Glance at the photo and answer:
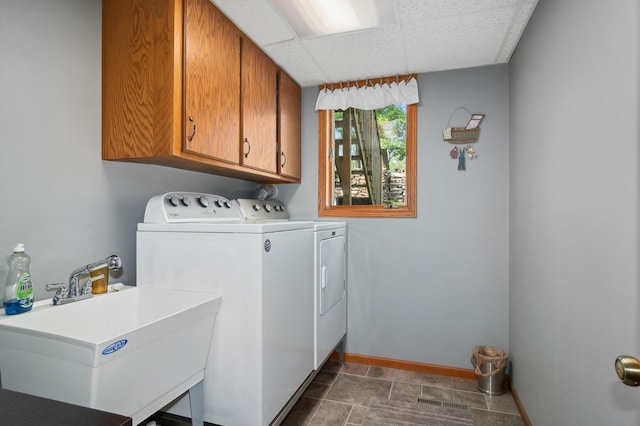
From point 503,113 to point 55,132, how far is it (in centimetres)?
273

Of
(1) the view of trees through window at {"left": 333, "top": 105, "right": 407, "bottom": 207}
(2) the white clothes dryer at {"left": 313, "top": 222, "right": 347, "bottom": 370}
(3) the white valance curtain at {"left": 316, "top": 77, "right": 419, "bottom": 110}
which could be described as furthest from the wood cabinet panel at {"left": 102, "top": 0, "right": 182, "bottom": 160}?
(1) the view of trees through window at {"left": 333, "top": 105, "right": 407, "bottom": 207}

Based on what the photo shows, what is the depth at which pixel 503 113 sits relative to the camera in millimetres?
2463

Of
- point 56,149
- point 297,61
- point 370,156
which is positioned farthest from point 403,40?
point 56,149

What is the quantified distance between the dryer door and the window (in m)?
0.42

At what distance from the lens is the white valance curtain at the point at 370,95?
262 cm

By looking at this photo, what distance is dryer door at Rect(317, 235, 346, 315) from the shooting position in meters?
2.20

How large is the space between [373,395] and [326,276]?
2.90 ft

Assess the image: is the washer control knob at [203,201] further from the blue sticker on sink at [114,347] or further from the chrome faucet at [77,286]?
the blue sticker on sink at [114,347]

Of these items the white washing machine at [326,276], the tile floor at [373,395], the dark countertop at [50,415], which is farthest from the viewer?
the white washing machine at [326,276]

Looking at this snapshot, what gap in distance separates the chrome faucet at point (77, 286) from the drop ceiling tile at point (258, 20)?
56.2 inches

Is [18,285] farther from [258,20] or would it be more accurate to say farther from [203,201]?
[258,20]

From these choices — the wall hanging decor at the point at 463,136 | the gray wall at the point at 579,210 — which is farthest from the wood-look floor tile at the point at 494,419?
the wall hanging decor at the point at 463,136

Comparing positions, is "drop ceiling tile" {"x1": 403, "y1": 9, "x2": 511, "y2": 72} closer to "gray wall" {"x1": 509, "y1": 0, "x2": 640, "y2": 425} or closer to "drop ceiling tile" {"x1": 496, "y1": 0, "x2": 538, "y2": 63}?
"drop ceiling tile" {"x1": 496, "y1": 0, "x2": 538, "y2": 63}

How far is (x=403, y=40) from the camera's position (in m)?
2.11
